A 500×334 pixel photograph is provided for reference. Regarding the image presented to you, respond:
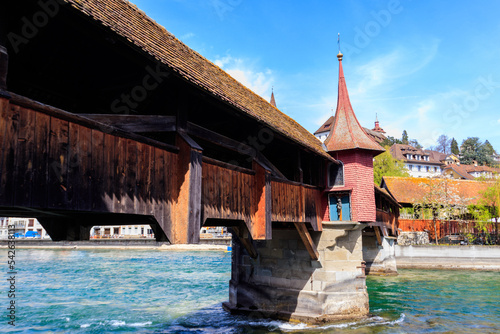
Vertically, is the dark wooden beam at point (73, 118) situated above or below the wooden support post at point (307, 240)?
above

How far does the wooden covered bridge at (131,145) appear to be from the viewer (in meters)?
3.60

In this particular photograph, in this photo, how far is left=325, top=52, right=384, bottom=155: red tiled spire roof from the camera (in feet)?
40.7

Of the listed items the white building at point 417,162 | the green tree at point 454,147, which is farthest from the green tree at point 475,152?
the white building at point 417,162

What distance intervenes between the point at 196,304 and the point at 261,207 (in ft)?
27.3

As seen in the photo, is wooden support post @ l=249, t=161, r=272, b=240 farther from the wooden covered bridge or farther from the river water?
the river water

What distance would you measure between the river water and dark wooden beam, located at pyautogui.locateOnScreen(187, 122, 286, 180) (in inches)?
202

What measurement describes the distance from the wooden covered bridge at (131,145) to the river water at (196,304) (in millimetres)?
1504

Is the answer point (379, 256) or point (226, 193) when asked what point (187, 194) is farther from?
point (379, 256)

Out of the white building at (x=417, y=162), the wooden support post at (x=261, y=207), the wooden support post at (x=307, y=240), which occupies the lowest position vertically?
the wooden support post at (x=307, y=240)

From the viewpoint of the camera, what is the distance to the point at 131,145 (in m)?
4.66

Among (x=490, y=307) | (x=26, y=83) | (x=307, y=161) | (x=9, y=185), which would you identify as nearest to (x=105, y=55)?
(x=26, y=83)

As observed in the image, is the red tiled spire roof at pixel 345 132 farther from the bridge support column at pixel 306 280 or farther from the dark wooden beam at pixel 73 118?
the dark wooden beam at pixel 73 118

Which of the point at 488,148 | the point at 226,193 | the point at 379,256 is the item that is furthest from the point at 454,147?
the point at 226,193

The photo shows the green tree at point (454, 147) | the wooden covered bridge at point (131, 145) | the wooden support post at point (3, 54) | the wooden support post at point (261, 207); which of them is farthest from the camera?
the green tree at point (454, 147)
